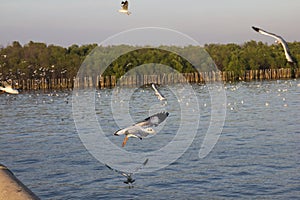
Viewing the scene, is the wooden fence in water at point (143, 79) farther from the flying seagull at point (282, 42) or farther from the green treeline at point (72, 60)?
the flying seagull at point (282, 42)

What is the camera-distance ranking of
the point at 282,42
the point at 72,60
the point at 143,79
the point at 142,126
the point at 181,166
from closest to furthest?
the point at 142,126, the point at 282,42, the point at 181,166, the point at 143,79, the point at 72,60

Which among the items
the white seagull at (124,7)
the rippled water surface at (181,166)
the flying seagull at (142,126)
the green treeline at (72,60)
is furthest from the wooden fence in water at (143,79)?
the flying seagull at (142,126)

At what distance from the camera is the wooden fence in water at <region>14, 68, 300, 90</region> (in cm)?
11900

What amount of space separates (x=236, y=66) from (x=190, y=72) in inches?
547

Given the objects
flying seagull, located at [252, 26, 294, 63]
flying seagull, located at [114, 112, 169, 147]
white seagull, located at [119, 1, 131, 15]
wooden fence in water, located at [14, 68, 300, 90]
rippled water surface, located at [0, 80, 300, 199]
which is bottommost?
rippled water surface, located at [0, 80, 300, 199]

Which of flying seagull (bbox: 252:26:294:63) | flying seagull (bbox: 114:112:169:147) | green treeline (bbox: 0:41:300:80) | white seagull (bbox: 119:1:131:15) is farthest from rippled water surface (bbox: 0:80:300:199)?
green treeline (bbox: 0:41:300:80)

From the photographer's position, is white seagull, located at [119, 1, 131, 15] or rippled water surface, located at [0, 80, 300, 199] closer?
white seagull, located at [119, 1, 131, 15]

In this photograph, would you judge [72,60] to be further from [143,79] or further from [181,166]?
[181,166]

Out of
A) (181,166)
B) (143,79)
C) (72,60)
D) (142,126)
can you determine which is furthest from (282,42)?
(72,60)

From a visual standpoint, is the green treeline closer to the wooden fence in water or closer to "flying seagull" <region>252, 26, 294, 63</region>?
the wooden fence in water

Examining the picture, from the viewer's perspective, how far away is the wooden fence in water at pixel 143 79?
11900cm

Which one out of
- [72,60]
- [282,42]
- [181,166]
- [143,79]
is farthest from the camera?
[72,60]

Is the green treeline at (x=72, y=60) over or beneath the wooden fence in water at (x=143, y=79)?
over

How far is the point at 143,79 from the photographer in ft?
375
